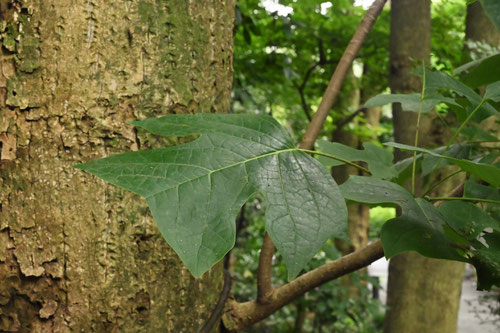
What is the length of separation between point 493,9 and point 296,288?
0.72 meters

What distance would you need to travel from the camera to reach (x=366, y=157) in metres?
0.90

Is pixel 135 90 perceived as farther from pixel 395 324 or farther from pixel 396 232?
pixel 395 324

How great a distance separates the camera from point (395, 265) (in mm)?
3340

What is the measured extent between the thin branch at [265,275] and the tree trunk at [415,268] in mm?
2224

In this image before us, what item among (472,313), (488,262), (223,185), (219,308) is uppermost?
(223,185)

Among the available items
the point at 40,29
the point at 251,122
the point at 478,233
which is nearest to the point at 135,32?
the point at 40,29

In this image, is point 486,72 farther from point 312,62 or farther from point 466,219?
point 312,62

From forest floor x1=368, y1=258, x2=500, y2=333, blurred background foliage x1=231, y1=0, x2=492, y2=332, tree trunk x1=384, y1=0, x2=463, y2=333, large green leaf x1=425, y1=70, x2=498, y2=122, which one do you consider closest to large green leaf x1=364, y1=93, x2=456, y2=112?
large green leaf x1=425, y1=70, x2=498, y2=122

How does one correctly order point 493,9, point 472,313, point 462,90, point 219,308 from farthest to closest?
point 472,313, point 219,308, point 462,90, point 493,9

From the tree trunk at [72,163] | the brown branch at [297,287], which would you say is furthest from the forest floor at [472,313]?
the tree trunk at [72,163]

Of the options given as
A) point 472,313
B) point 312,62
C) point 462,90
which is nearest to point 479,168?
point 462,90

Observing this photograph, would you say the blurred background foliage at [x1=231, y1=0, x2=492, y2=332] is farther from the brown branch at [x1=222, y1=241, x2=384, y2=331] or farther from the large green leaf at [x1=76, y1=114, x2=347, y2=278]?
the large green leaf at [x1=76, y1=114, x2=347, y2=278]

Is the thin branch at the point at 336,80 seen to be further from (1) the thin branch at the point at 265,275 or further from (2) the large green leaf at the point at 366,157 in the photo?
(2) the large green leaf at the point at 366,157

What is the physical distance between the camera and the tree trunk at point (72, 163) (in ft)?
2.82
